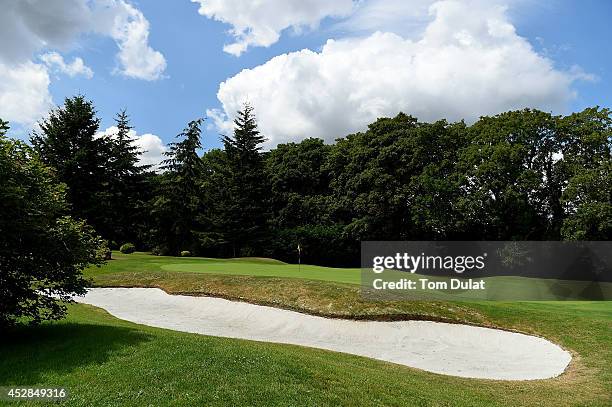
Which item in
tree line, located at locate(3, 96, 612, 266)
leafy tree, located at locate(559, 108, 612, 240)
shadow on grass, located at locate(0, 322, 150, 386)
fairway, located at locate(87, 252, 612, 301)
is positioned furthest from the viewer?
tree line, located at locate(3, 96, 612, 266)

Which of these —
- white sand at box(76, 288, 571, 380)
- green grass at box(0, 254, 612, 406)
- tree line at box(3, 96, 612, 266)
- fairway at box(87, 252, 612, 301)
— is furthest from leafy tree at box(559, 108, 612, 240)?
white sand at box(76, 288, 571, 380)

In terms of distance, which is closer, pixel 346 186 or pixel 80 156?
pixel 80 156

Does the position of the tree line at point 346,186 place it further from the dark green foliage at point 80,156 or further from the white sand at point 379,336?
the white sand at point 379,336

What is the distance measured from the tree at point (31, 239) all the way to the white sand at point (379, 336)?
20.9 ft

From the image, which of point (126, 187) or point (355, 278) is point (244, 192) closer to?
point (126, 187)

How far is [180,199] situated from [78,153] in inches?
609

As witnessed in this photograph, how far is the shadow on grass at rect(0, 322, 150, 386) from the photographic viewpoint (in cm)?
822

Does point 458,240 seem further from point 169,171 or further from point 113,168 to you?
point 113,168

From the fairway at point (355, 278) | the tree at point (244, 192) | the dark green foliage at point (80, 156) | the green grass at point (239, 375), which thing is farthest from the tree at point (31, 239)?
the tree at point (244, 192)

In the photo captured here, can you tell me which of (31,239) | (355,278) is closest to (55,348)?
(31,239)

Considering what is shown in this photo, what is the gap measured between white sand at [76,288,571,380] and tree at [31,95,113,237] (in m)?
24.7

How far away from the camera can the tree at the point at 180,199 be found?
54.7 metres

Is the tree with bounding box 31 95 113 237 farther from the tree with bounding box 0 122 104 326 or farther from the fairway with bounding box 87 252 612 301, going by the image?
the tree with bounding box 0 122 104 326

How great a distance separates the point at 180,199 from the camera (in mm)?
55062
